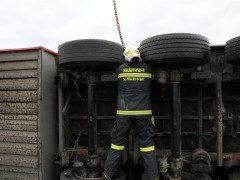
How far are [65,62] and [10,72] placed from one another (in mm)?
1424

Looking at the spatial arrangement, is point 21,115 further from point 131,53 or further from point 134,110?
point 131,53

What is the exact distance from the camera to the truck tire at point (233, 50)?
2524 mm

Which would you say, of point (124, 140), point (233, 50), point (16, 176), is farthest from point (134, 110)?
point (16, 176)

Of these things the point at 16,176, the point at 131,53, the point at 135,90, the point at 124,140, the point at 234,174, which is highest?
the point at 131,53

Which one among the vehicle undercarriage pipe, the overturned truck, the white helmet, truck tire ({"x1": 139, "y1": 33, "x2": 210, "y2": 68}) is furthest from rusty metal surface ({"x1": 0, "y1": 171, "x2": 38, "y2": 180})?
truck tire ({"x1": 139, "y1": 33, "x2": 210, "y2": 68})

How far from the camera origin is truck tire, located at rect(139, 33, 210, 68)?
223 cm

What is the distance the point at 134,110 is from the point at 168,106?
1185 mm

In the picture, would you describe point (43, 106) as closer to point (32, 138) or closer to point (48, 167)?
point (32, 138)

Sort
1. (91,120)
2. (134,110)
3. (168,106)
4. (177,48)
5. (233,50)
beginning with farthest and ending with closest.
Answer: (168,106)
(91,120)
(233,50)
(134,110)
(177,48)

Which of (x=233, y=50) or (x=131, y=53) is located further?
(x=233, y=50)

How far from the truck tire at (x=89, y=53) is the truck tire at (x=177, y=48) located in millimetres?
542

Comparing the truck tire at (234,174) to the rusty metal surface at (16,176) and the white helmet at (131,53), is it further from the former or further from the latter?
the rusty metal surface at (16,176)

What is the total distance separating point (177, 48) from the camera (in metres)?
2.23

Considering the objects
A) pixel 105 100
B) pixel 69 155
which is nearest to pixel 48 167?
pixel 69 155
